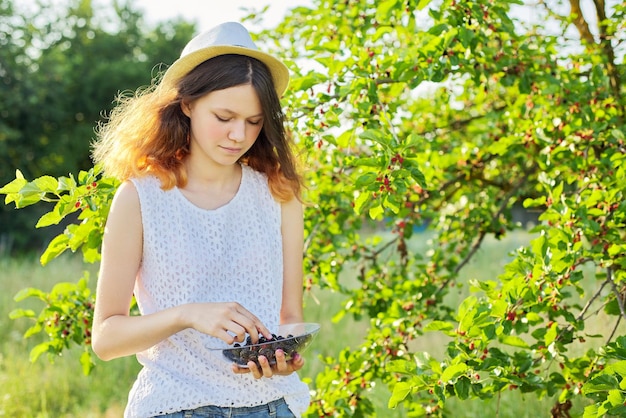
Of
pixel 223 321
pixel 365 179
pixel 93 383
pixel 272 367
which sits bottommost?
pixel 93 383

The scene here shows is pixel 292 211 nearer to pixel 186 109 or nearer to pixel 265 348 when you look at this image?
pixel 186 109

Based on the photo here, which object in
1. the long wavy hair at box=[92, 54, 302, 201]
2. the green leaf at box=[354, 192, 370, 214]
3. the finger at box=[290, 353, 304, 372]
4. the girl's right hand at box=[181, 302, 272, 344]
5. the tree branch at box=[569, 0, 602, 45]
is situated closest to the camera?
the girl's right hand at box=[181, 302, 272, 344]

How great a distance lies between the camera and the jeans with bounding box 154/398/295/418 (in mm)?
1596

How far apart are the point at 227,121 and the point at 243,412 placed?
625 millimetres

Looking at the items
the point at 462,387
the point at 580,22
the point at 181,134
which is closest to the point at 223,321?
the point at 181,134

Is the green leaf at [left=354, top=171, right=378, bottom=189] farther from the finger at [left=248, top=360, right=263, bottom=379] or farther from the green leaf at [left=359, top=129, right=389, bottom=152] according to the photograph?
the finger at [left=248, top=360, right=263, bottom=379]

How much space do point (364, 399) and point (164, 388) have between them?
1.24m

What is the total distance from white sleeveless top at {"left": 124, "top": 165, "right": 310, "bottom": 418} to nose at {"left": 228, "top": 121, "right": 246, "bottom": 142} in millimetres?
182

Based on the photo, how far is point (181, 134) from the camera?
191cm

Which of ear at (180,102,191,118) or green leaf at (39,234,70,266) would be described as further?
green leaf at (39,234,70,266)

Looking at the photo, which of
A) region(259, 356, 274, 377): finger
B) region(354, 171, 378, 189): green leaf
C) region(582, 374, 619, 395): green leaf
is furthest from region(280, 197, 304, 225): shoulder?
region(582, 374, 619, 395): green leaf

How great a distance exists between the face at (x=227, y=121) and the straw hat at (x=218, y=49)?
0.13 m

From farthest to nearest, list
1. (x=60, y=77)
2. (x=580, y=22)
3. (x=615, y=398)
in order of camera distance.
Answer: (x=60, y=77) < (x=580, y=22) < (x=615, y=398)

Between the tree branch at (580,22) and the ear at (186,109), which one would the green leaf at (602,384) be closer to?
the ear at (186,109)
